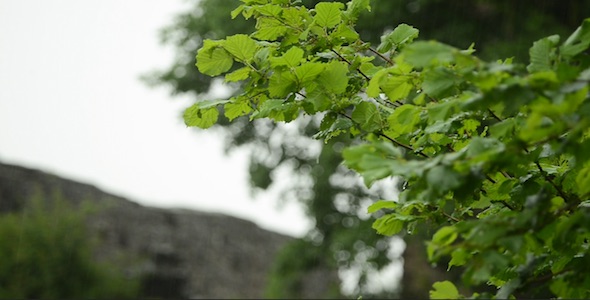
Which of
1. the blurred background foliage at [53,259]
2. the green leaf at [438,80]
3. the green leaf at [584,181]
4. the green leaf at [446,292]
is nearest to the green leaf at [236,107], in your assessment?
the green leaf at [438,80]

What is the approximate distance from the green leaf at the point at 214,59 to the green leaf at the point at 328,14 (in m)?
0.21

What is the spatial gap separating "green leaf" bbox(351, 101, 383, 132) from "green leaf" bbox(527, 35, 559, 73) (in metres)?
0.40

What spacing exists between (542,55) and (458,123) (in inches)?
10.4

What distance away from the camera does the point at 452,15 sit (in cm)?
695

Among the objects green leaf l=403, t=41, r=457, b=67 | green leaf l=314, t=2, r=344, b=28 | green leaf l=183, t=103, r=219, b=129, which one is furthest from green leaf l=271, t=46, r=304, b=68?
green leaf l=403, t=41, r=457, b=67

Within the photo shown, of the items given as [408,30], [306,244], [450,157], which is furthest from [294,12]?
[306,244]

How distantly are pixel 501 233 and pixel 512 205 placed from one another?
1.50ft

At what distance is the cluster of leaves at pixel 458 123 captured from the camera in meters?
1.03

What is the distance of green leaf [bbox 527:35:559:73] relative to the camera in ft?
3.74

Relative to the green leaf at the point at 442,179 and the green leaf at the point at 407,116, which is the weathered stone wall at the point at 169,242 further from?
the green leaf at the point at 442,179

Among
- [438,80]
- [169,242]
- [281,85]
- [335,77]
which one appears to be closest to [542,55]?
[438,80]

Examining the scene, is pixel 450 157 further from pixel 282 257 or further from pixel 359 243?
pixel 282 257

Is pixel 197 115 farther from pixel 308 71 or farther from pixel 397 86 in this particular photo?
pixel 397 86

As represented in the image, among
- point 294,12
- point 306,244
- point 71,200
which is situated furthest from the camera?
point 71,200
